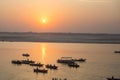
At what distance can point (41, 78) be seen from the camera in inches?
1940

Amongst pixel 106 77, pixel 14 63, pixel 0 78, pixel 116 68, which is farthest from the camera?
pixel 14 63

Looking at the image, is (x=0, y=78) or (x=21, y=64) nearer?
(x=0, y=78)

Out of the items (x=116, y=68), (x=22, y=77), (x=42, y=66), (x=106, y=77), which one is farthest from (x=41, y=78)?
(x=116, y=68)

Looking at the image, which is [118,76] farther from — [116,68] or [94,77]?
[116,68]

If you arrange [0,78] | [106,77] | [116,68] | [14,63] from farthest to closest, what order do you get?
[14,63] < [116,68] < [106,77] < [0,78]

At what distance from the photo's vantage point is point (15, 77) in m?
48.4

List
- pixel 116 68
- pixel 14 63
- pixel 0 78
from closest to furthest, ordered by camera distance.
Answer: pixel 0 78
pixel 116 68
pixel 14 63

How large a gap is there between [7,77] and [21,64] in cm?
2179

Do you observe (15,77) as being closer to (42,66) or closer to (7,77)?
(7,77)

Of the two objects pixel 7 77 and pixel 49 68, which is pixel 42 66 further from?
pixel 7 77

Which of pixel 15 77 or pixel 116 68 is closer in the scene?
pixel 15 77

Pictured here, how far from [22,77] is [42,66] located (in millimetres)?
16991

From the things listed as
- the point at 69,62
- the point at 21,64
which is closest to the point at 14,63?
the point at 21,64

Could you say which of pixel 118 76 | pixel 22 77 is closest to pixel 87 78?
pixel 118 76
